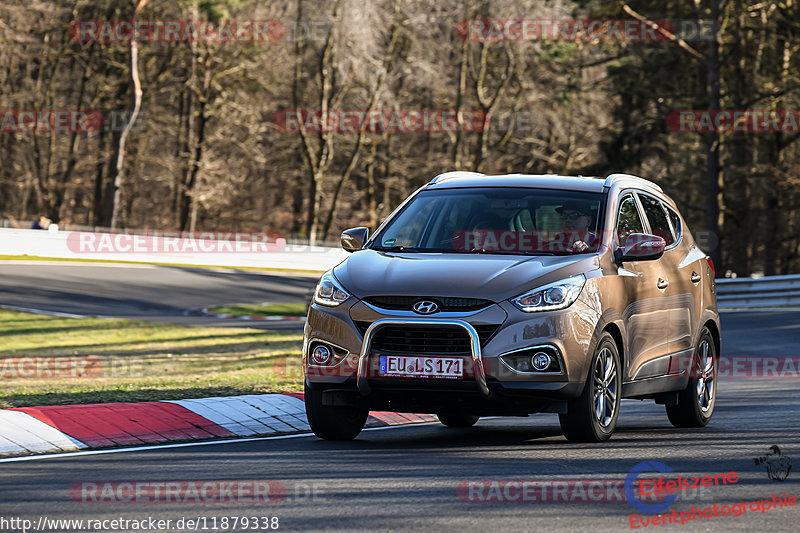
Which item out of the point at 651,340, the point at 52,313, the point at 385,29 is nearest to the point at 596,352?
the point at 651,340

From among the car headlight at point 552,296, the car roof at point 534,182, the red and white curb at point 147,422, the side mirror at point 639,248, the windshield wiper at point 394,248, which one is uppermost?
the car roof at point 534,182

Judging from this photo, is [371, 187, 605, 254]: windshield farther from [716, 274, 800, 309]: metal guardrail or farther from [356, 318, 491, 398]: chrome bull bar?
[716, 274, 800, 309]: metal guardrail

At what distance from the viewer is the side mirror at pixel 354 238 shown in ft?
30.7

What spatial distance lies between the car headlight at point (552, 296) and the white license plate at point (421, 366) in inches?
22.0

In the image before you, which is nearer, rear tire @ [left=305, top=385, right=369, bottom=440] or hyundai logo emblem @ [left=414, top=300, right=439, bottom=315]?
hyundai logo emblem @ [left=414, top=300, right=439, bottom=315]

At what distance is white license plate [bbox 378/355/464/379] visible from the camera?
7.91 m

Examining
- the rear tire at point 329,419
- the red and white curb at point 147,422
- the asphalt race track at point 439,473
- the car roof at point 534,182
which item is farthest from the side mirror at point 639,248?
the red and white curb at point 147,422

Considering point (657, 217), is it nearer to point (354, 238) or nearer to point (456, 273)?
point (354, 238)

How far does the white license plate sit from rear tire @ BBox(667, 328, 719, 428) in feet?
10.1

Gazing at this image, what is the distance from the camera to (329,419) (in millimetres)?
8664

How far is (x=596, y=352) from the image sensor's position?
837 cm

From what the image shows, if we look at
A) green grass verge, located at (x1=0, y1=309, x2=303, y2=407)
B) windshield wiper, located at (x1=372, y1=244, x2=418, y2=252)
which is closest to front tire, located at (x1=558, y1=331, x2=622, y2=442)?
windshield wiper, located at (x1=372, y1=244, x2=418, y2=252)

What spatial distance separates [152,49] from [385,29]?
10.0 metres

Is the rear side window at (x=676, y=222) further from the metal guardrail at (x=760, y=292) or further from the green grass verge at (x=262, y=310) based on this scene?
the metal guardrail at (x=760, y=292)
